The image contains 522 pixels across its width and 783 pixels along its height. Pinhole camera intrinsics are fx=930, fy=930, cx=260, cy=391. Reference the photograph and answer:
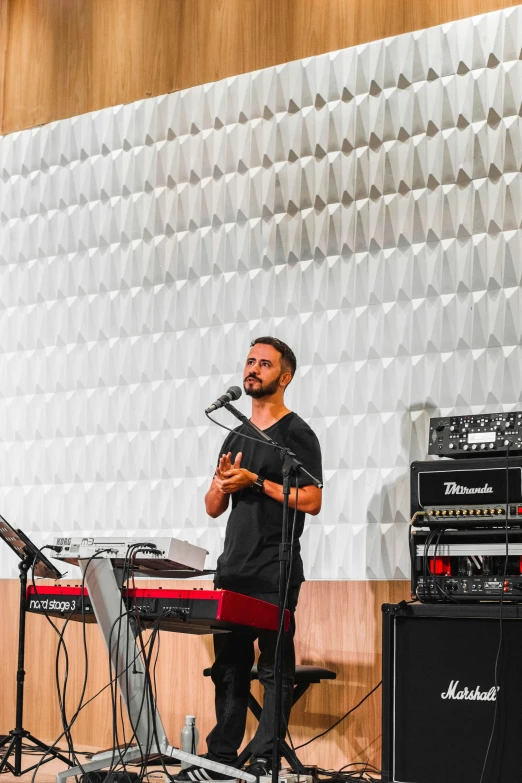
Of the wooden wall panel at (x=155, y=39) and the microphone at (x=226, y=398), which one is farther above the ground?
the wooden wall panel at (x=155, y=39)

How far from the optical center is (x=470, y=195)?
167 inches

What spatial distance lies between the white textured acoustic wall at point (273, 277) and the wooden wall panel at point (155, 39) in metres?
0.12

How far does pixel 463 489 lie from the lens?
10.5ft

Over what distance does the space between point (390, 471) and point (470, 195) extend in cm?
131

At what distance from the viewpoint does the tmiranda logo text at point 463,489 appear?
3.17m

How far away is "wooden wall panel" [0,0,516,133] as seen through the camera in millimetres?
4641

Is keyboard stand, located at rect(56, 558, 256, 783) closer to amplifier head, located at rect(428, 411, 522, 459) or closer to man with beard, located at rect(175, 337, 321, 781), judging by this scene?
man with beard, located at rect(175, 337, 321, 781)

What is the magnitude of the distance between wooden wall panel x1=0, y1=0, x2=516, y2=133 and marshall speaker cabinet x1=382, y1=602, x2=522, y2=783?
2.88 metres

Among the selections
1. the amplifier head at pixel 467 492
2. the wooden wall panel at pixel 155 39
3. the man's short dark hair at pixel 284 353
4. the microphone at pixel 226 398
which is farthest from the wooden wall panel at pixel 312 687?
the wooden wall panel at pixel 155 39

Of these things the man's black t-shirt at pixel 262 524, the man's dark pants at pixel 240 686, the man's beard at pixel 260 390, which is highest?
the man's beard at pixel 260 390

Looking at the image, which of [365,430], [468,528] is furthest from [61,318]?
[468,528]

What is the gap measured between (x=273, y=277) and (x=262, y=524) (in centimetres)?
159

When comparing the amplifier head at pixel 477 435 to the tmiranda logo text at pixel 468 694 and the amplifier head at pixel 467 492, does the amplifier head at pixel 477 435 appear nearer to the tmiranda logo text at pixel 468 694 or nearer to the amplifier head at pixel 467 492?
the amplifier head at pixel 467 492

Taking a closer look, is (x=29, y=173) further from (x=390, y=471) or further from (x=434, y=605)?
(x=434, y=605)
